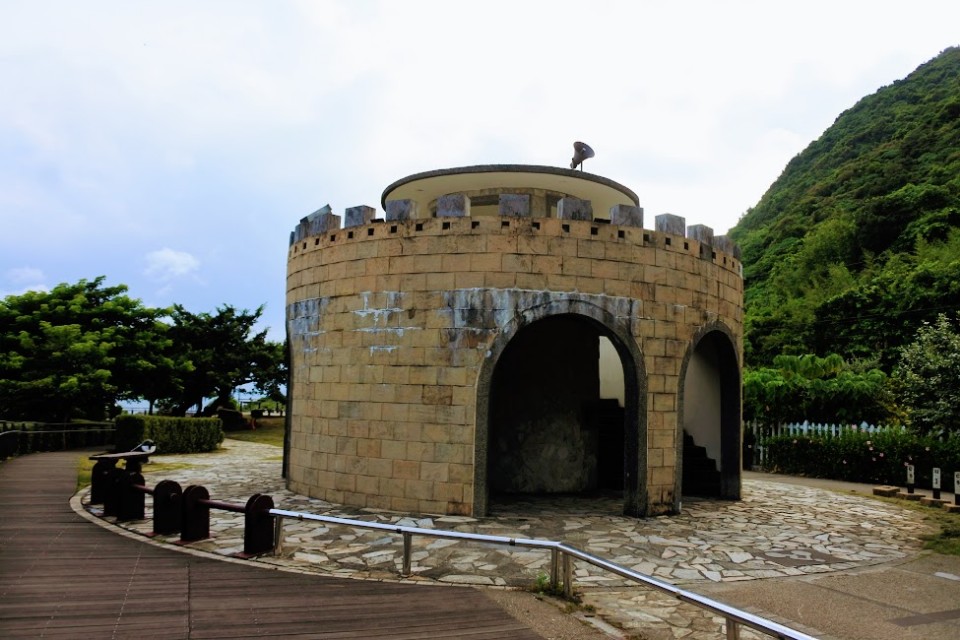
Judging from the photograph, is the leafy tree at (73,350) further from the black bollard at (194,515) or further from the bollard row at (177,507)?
the black bollard at (194,515)

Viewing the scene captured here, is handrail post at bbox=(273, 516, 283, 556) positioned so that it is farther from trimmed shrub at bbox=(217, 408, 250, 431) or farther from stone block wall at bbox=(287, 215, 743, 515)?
trimmed shrub at bbox=(217, 408, 250, 431)

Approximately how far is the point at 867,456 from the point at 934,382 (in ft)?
8.32

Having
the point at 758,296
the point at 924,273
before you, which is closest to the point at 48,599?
the point at 924,273

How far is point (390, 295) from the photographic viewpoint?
31.3 ft

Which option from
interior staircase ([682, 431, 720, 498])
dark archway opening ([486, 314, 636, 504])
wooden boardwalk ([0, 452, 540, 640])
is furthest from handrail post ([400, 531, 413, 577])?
interior staircase ([682, 431, 720, 498])

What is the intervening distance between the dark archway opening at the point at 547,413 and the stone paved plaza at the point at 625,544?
1.01 meters

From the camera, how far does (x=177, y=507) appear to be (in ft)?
25.1

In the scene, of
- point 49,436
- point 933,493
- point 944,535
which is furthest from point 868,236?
point 49,436

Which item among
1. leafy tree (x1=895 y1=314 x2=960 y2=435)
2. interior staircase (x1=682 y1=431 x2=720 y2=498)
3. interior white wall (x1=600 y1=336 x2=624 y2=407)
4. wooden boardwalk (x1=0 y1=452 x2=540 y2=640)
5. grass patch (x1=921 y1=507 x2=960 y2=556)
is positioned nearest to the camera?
wooden boardwalk (x1=0 y1=452 x2=540 y2=640)

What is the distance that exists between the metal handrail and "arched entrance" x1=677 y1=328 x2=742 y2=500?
232 inches

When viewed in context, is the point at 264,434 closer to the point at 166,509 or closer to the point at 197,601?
the point at 166,509

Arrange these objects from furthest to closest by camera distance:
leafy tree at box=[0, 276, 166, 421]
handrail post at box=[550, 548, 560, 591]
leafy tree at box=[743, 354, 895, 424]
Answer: leafy tree at box=[0, 276, 166, 421] → leafy tree at box=[743, 354, 895, 424] → handrail post at box=[550, 548, 560, 591]

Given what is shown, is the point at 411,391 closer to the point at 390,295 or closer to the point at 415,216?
the point at 390,295

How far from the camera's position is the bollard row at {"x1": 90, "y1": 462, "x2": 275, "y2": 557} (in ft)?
22.2
